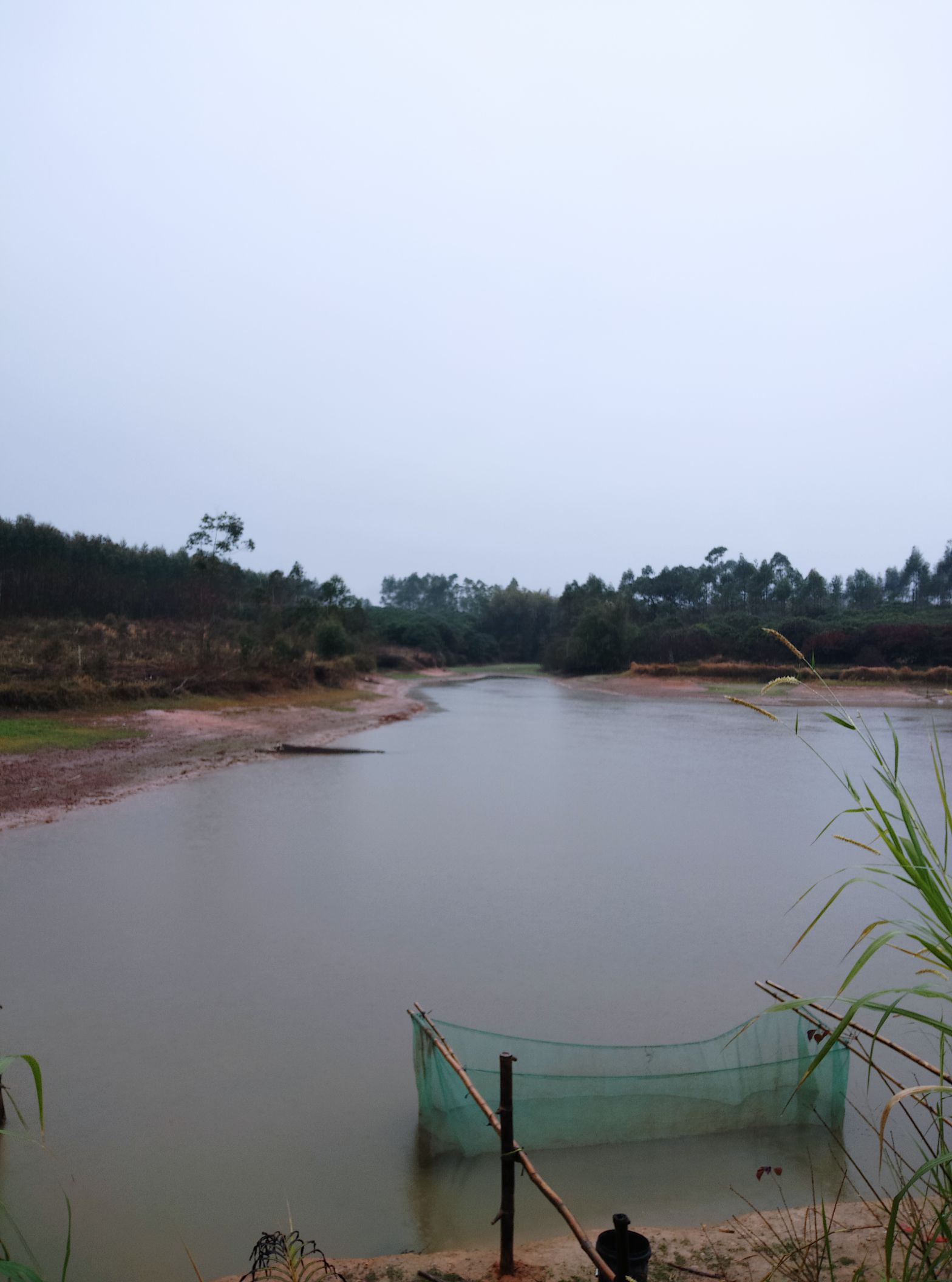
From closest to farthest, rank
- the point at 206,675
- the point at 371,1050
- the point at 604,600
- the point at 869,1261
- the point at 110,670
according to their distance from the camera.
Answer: the point at 869,1261 → the point at 371,1050 → the point at 110,670 → the point at 206,675 → the point at 604,600

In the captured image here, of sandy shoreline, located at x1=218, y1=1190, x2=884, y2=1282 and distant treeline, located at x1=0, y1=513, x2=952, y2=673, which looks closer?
sandy shoreline, located at x1=218, y1=1190, x2=884, y2=1282

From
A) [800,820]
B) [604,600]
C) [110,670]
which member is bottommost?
[800,820]

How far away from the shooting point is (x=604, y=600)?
64375 mm

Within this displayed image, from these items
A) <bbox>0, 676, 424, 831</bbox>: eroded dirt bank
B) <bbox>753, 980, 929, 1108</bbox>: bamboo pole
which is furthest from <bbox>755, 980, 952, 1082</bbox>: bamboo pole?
<bbox>0, 676, 424, 831</bbox>: eroded dirt bank

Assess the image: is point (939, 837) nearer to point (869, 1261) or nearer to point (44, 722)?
point (869, 1261)

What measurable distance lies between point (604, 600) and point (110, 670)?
44.8 metres

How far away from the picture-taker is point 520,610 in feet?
278

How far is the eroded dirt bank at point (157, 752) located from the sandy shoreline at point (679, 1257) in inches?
359

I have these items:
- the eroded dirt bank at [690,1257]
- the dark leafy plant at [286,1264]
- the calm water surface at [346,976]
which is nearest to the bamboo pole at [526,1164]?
the eroded dirt bank at [690,1257]

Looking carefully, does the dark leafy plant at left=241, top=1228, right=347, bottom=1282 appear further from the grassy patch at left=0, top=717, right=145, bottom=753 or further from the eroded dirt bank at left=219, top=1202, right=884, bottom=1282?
the grassy patch at left=0, top=717, right=145, bottom=753

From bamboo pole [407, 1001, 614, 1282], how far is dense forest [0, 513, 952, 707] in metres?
19.5

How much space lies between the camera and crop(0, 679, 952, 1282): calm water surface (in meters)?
3.91

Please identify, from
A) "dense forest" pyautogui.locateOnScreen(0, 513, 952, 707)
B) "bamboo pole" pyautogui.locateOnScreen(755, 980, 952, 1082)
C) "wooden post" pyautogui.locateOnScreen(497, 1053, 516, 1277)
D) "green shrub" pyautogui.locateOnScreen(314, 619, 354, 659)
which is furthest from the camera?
"green shrub" pyautogui.locateOnScreen(314, 619, 354, 659)

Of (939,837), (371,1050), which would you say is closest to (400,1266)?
(371,1050)
